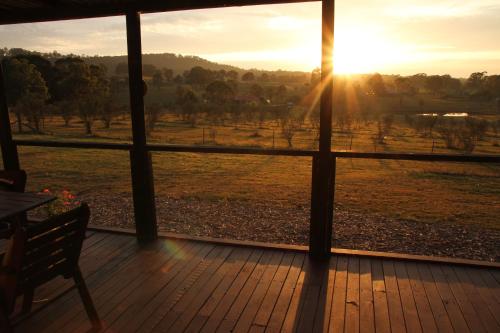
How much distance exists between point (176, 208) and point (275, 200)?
242 cm

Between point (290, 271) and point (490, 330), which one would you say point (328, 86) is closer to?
point (290, 271)

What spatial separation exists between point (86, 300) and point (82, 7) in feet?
8.12

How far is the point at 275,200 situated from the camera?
9.07 metres

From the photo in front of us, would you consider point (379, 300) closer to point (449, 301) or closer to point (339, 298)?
point (339, 298)

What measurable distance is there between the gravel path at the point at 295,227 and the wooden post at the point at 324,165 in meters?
2.87

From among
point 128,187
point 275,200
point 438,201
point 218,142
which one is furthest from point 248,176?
point 218,142

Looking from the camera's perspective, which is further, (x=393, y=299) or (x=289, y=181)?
(x=289, y=181)

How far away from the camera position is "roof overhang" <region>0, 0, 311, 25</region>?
3033 millimetres

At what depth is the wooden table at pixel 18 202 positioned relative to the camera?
7.06ft

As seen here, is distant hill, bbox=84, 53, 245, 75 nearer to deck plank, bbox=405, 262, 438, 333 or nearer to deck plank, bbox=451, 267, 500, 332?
deck plank, bbox=405, 262, 438, 333

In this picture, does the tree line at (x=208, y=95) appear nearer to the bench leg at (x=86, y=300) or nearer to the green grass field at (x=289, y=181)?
the green grass field at (x=289, y=181)

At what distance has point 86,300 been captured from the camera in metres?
2.20

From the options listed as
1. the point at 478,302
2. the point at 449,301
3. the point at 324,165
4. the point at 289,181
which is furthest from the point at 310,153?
the point at 289,181

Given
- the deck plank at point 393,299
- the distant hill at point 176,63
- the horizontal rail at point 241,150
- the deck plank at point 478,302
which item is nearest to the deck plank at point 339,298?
the deck plank at point 393,299
